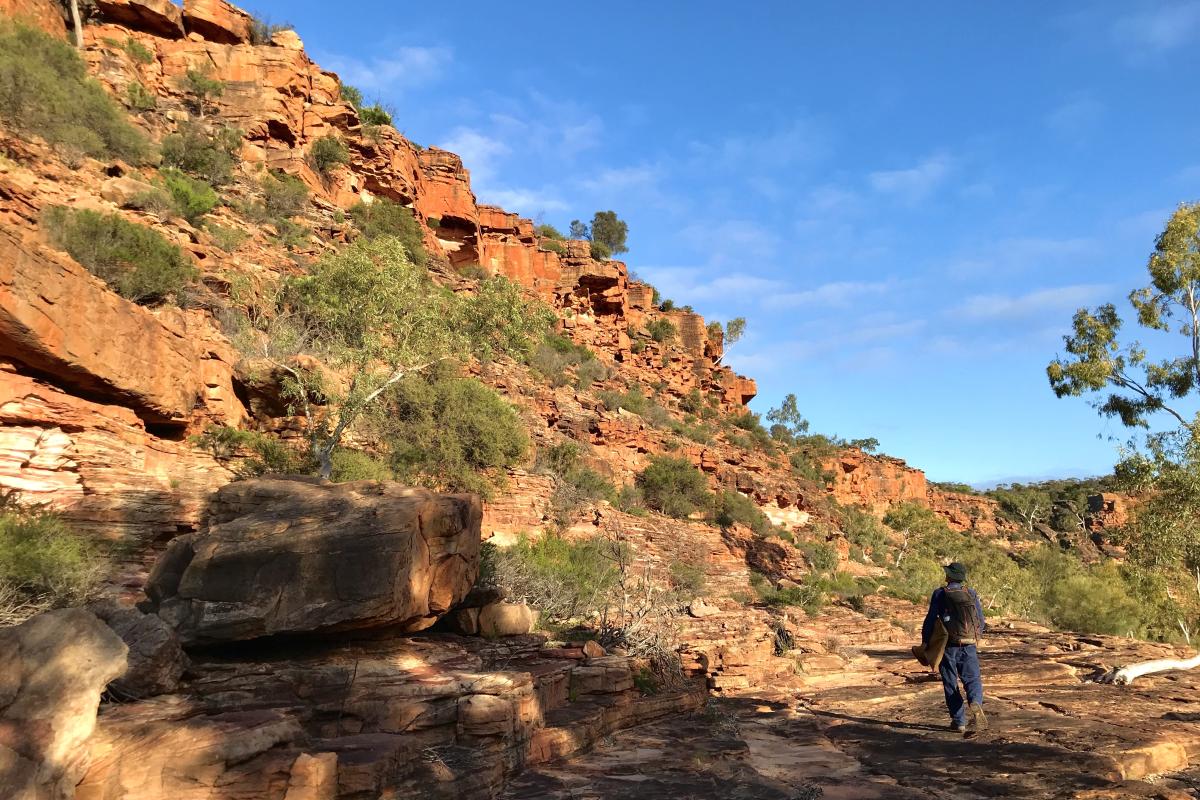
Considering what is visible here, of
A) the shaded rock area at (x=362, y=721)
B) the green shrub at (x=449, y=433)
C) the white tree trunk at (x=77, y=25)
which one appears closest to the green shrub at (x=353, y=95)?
the white tree trunk at (x=77, y=25)

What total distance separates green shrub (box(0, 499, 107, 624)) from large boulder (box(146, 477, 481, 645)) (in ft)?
2.29

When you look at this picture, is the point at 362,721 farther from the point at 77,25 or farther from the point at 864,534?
the point at 864,534

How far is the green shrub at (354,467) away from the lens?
13875mm

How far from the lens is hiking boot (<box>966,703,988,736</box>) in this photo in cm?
680

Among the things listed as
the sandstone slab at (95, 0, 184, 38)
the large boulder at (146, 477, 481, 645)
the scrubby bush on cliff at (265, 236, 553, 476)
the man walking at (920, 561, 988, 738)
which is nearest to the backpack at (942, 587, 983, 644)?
the man walking at (920, 561, 988, 738)

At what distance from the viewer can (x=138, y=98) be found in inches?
950

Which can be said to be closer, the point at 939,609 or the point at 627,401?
the point at 939,609

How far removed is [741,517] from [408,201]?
2381 cm

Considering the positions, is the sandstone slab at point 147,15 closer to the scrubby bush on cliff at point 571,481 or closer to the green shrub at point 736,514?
the scrubby bush on cliff at point 571,481

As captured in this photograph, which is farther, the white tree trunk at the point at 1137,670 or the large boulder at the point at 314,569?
the white tree trunk at the point at 1137,670

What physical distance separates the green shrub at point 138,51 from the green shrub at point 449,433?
65.3 ft

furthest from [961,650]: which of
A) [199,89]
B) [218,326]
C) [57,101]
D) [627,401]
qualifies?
[199,89]

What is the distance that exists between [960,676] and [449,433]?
13702 millimetres

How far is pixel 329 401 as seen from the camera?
47.1ft
